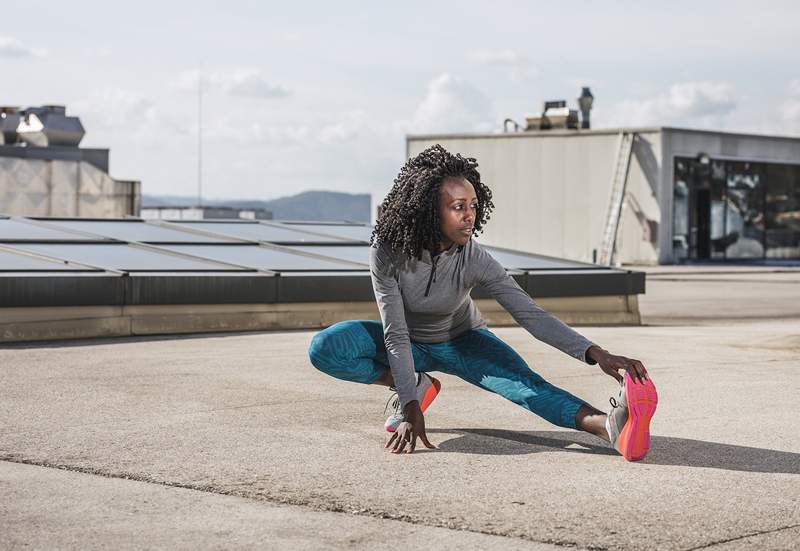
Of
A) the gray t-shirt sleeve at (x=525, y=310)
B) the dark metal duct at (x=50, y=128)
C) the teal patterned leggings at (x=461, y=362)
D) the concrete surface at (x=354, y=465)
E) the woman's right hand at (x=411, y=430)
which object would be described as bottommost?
the concrete surface at (x=354, y=465)

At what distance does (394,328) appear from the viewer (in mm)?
5645

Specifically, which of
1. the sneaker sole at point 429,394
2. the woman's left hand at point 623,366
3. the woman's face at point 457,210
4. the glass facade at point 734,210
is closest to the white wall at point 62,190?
the glass facade at point 734,210

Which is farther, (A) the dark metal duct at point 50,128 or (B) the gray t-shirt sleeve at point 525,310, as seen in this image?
(A) the dark metal duct at point 50,128

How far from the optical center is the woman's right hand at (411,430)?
5594 mm

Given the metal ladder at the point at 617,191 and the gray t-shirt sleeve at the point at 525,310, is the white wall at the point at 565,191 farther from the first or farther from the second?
the gray t-shirt sleeve at the point at 525,310

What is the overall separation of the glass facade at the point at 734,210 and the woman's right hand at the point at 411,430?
3806 cm

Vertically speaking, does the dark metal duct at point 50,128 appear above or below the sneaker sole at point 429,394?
above

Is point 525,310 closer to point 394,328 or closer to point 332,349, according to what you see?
point 394,328

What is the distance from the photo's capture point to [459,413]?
698cm

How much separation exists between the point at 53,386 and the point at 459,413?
2.69 metres

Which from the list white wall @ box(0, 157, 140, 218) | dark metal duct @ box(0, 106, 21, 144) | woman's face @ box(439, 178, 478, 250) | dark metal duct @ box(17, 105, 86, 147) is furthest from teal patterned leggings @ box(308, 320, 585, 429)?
dark metal duct @ box(0, 106, 21, 144)

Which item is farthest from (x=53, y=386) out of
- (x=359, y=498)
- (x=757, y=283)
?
(x=757, y=283)

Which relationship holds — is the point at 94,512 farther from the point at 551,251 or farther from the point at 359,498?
the point at 551,251

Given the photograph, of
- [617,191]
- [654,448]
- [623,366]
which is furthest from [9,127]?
[623,366]
